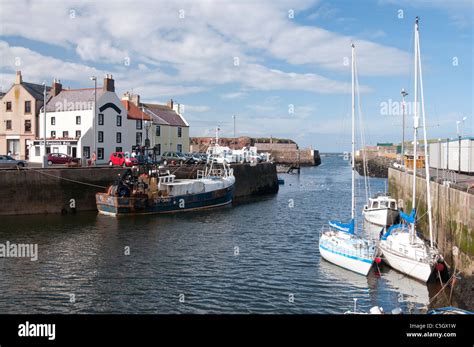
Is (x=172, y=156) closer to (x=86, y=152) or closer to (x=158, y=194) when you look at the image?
(x=86, y=152)

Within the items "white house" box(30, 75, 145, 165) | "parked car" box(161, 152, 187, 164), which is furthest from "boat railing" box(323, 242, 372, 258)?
"parked car" box(161, 152, 187, 164)

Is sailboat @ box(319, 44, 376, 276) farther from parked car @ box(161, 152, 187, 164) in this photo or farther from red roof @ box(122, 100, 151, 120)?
red roof @ box(122, 100, 151, 120)

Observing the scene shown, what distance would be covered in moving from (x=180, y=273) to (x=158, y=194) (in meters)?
20.9

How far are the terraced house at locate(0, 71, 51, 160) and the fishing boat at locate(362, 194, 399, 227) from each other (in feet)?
141

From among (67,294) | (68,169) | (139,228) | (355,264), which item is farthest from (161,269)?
(68,169)

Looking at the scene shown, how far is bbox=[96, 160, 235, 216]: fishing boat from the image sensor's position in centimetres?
3941

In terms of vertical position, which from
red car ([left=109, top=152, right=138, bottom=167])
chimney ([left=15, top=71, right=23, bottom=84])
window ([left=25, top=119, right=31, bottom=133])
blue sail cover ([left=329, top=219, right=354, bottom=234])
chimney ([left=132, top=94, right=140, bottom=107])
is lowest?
blue sail cover ([left=329, top=219, right=354, bottom=234])

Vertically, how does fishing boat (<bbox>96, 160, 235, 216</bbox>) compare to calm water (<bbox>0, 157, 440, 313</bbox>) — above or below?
above

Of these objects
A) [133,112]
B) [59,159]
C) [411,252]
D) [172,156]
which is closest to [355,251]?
[411,252]

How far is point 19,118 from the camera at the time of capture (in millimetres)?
60000

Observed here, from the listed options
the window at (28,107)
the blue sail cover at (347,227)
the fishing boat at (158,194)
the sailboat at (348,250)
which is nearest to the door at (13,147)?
the window at (28,107)

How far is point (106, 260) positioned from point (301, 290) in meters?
10.6
